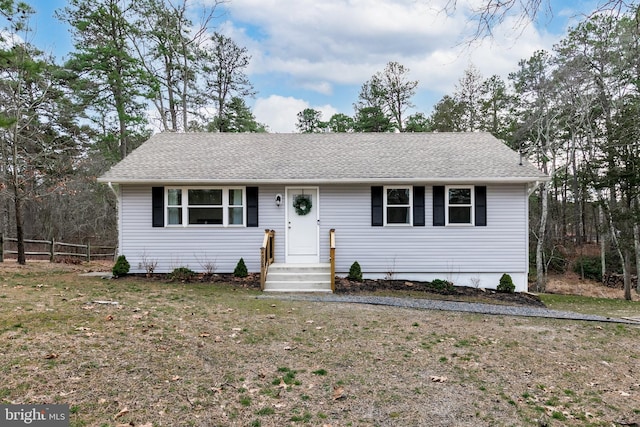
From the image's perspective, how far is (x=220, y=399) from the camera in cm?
319

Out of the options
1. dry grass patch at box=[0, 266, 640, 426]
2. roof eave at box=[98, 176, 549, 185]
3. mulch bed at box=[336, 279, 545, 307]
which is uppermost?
roof eave at box=[98, 176, 549, 185]

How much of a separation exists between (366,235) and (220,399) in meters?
7.31

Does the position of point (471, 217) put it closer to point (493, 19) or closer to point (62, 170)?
point (493, 19)

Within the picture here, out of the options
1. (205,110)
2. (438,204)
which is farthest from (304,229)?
(205,110)

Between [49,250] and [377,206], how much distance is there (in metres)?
13.6

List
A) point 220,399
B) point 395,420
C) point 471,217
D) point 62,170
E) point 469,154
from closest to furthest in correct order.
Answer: point 395,420, point 220,399, point 471,217, point 469,154, point 62,170

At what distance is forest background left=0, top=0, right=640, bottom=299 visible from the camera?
12539mm

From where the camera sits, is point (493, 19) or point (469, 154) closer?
point (493, 19)

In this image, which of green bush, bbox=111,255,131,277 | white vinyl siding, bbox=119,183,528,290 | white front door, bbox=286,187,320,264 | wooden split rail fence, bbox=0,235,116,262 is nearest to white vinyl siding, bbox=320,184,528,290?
white vinyl siding, bbox=119,183,528,290

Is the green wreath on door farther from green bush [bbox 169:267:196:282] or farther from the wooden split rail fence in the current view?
the wooden split rail fence

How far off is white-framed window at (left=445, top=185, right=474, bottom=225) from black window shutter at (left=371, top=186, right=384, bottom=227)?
178 cm

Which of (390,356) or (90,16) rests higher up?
(90,16)

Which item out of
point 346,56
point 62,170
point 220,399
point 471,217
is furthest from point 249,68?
point 220,399

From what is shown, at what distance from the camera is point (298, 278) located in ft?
30.6
